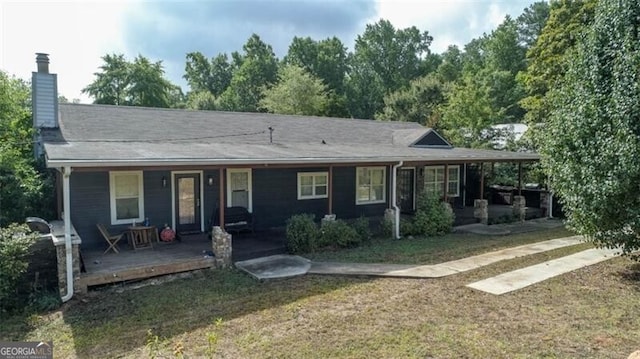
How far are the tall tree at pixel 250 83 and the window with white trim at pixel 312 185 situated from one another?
101 feet

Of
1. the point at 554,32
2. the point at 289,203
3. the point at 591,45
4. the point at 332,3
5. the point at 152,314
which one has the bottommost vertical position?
the point at 152,314

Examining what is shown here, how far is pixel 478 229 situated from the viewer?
13.1 m

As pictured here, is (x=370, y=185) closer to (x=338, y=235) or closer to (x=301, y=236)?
(x=338, y=235)

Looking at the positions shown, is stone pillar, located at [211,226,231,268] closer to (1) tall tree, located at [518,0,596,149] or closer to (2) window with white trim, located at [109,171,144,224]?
(2) window with white trim, located at [109,171,144,224]

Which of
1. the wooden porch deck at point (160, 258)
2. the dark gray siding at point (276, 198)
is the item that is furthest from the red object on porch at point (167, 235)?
the dark gray siding at point (276, 198)

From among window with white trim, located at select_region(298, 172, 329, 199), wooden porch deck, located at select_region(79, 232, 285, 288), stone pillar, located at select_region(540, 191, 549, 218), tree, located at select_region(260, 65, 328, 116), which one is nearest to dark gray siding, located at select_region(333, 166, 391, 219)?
window with white trim, located at select_region(298, 172, 329, 199)

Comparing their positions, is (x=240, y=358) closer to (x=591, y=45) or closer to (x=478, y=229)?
(x=591, y=45)

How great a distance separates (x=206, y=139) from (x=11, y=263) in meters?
6.18

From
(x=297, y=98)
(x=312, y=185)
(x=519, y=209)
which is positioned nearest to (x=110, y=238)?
(x=312, y=185)

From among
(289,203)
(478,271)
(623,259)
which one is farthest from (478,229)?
(289,203)

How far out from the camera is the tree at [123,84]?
117ft

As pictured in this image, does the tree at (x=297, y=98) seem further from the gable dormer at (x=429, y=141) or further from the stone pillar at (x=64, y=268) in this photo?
the stone pillar at (x=64, y=268)

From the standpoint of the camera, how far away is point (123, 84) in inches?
1407

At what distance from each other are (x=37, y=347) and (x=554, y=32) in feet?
72.9
